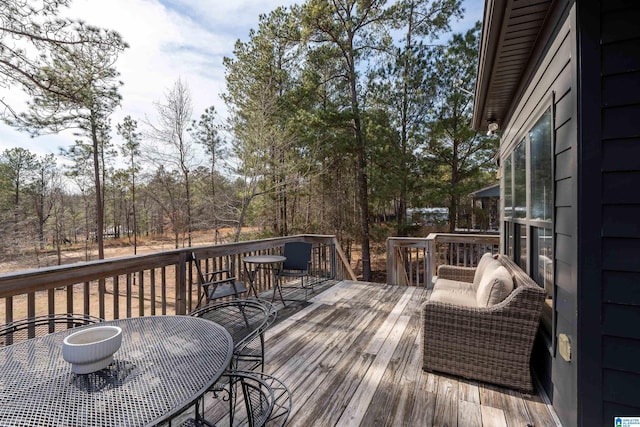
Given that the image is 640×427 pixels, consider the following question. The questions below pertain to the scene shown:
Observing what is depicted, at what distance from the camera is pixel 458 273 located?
13.0ft

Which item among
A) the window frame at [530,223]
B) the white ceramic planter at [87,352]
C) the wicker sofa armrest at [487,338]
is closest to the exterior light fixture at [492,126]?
the window frame at [530,223]

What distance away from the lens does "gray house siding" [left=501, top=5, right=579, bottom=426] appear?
64.1 inches

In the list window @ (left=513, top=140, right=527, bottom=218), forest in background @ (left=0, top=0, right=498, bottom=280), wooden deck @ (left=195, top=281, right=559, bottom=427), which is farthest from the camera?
forest in background @ (left=0, top=0, right=498, bottom=280)

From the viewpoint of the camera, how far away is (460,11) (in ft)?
33.3

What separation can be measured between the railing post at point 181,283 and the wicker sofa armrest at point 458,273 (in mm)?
3242

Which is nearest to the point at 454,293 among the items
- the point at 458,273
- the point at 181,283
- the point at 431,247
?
the point at 458,273

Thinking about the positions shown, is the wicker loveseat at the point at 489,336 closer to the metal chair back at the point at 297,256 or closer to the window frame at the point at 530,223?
the window frame at the point at 530,223

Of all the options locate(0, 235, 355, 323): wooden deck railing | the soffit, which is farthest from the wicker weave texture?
locate(0, 235, 355, 323): wooden deck railing

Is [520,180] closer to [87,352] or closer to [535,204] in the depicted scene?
[535,204]

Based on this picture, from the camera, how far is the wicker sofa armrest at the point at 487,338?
7.21 feet

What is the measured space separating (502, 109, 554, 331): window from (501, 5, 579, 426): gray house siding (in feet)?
0.63

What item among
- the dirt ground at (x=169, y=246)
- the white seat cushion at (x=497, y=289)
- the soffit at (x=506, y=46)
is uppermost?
the soffit at (x=506, y=46)

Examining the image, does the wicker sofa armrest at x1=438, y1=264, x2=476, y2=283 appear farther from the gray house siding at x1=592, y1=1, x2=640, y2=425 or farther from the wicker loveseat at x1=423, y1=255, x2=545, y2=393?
the gray house siding at x1=592, y1=1, x2=640, y2=425

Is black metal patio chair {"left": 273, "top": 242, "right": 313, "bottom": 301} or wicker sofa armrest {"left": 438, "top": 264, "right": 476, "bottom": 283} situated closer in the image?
wicker sofa armrest {"left": 438, "top": 264, "right": 476, "bottom": 283}
